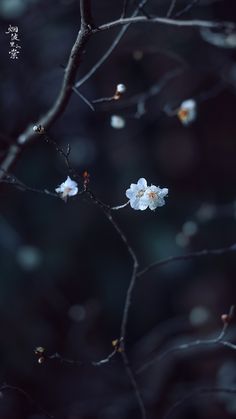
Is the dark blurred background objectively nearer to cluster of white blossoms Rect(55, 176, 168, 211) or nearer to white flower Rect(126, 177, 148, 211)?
cluster of white blossoms Rect(55, 176, 168, 211)

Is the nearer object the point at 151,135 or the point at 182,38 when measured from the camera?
the point at 182,38

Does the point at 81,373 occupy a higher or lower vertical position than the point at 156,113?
lower

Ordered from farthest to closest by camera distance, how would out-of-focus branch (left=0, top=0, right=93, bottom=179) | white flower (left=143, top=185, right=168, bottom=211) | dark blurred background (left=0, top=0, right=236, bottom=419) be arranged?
dark blurred background (left=0, top=0, right=236, bottom=419) → white flower (left=143, top=185, right=168, bottom=211) → out-of-focus branch (left=0, top=0, right=93, bottom=179)

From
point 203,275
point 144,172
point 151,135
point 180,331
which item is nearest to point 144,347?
point 180,331

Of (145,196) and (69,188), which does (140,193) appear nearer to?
(145,196)

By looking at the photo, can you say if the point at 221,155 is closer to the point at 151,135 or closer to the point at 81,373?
the point at 151,135

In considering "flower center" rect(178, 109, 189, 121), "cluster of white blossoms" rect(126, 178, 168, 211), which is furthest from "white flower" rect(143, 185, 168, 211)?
"flower center" rect(178, 109, 189, 121)

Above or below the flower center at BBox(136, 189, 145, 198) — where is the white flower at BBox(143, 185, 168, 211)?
below
